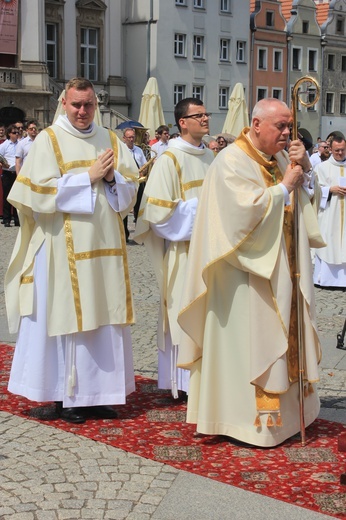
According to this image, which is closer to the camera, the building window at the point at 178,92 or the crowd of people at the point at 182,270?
the crowd of people at the point at 182,270

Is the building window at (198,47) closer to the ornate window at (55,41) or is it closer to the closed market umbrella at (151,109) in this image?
the ornate window at (55,41)

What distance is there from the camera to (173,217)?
645cm

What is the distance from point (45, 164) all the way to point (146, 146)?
46.0ft

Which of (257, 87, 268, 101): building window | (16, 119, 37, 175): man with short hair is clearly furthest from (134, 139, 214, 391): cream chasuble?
(257, 87, 268, 101): building window

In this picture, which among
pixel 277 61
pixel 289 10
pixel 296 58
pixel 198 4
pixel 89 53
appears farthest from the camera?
pixel 289 10

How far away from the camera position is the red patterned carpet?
4797 millimetres

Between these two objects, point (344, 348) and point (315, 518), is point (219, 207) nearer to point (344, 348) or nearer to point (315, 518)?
point (315, 518)

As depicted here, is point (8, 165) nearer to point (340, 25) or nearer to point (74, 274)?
point (74, 274)

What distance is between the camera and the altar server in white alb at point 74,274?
608cm

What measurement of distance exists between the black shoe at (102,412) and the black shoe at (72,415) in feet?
0.34

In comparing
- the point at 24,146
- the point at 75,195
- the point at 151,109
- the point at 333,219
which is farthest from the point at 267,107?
the point at 151,109

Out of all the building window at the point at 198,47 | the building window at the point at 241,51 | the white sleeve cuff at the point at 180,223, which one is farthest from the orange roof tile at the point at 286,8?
the white sleeve cuff at the point at 180,223

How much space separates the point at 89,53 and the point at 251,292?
41.0 metres

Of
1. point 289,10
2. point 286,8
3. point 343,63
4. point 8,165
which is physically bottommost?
point 8,165
